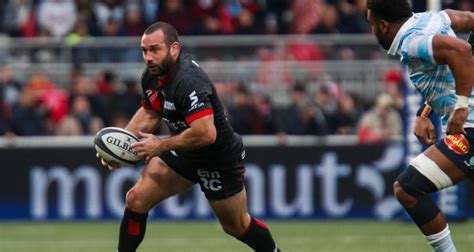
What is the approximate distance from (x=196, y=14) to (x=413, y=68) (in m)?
10.9

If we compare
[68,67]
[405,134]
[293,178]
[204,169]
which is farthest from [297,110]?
[204,169]

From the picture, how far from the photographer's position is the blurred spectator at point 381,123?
54.5ft

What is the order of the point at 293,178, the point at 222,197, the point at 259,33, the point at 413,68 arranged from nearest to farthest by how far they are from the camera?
the point at 413,68
the point at 222,197
the point at 293,178
the point at 259,33

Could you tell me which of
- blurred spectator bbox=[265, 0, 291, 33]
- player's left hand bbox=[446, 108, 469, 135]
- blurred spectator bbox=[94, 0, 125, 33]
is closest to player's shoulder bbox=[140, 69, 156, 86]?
player's left hand bbox=[446, 108, 469, 135]

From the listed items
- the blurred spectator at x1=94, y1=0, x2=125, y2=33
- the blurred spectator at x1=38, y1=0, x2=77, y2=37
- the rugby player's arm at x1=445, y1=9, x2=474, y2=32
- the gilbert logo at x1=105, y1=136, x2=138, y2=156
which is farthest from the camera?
the blurred spectator at x1=94, y1=0, x2=125, y2=33

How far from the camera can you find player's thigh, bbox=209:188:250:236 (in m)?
9.28

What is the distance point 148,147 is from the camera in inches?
347

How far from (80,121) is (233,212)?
8.04 m

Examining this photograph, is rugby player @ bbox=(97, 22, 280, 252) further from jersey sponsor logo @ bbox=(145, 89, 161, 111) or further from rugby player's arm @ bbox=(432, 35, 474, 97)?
rugby player's arm @ bbox=(432, 35, 474, 97)

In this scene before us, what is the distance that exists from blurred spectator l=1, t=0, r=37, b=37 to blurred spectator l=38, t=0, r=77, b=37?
149 mm

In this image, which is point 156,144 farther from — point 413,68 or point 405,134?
point 405,134

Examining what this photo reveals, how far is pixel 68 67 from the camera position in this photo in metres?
17.3

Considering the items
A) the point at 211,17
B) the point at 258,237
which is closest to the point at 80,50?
the point at 211,17

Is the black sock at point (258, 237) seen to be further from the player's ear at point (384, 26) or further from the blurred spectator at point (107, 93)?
the blurred spectator at point (107, 93)
